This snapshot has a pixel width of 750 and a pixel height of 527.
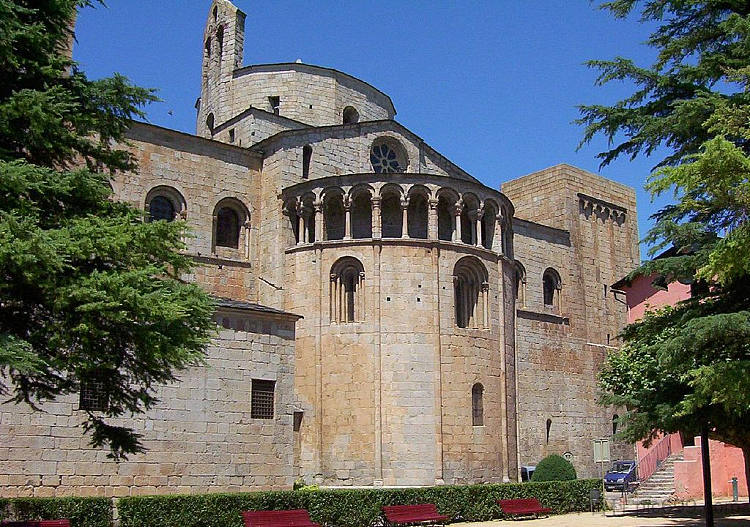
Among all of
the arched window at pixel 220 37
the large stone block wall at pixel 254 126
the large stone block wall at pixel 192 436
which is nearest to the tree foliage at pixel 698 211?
the large stone block wall at pixel 192 436

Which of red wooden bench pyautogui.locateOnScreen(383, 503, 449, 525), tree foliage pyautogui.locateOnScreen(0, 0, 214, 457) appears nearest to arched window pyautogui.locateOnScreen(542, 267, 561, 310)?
red wooden bench pyautogui.locateOnScreen(383, 503, 449, 525)

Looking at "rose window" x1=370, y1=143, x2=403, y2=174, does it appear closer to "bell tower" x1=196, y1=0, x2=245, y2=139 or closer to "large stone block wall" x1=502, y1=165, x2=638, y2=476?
"large stone block wall" x1=502, y1=165, x2=638, y2=476

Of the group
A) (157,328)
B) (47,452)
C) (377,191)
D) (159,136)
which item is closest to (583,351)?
(377,191)

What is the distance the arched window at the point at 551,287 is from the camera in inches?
1559

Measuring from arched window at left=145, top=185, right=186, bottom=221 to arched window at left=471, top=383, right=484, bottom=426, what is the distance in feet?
39.7

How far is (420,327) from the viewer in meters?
29.2

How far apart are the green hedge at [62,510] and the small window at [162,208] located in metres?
14.0

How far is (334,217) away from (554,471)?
11947mm

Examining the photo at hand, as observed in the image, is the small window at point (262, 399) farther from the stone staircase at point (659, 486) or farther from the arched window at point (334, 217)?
the stone staircase at point (659, 486)

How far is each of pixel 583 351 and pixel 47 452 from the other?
27.6m

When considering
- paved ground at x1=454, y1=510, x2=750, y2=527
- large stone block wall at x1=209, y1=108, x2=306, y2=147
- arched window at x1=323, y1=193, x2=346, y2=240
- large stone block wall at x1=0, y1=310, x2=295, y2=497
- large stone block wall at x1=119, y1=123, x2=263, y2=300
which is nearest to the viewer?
large stone block wall at x1=0, y1=310, x2=295, y2=497

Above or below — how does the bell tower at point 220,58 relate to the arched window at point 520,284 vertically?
above

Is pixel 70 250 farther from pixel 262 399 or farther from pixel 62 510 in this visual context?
pixel 262 399

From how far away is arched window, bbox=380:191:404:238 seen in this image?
30.8 meters
